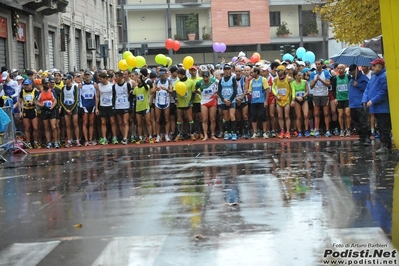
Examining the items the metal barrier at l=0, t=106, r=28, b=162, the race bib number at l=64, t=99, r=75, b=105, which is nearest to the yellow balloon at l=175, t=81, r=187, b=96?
the race bib number at l=64, t=99, r=75, b=105

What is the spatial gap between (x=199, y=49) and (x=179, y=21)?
2.95 metres

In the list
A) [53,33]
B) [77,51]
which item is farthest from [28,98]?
[77,51]

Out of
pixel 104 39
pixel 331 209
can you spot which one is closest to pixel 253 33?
pixel 104 39

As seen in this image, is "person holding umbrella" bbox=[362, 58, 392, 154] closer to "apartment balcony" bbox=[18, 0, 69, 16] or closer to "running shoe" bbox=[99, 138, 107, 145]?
"running shoe" bbox=[99, 138, 107, 145]

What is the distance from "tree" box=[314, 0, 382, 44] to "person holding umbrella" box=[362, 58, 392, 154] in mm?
7323

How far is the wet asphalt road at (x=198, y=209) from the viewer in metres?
7.54

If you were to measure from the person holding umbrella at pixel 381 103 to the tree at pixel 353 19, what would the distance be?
7.32 m

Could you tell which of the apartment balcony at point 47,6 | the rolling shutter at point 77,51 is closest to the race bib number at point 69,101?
the apartment balcony at point 47,6

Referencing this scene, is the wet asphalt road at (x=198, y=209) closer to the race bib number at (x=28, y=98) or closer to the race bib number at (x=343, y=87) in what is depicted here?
the race bib number at (x=343, y=87)

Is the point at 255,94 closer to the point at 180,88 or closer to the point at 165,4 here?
the point at 180,88

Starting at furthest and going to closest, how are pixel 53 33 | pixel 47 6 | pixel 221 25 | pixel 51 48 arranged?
pixel 221 25 → pixel 53 33 → pixel 51 48 → pixel 47 6

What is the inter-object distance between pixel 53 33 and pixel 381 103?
24905 millimetres

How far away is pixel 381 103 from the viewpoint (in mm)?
16453

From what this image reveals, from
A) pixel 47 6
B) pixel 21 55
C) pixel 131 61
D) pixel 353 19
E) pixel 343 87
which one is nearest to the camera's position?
pixel 343 87
